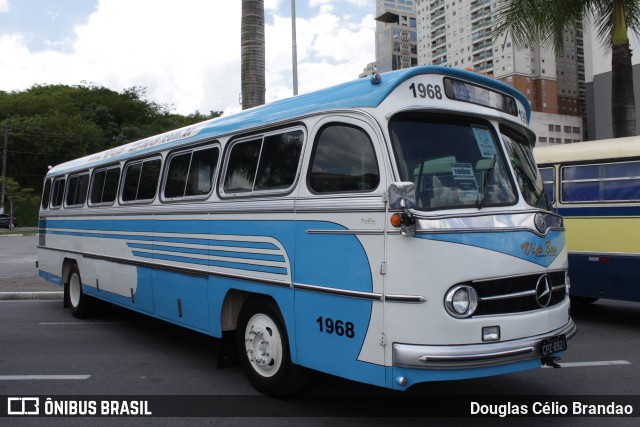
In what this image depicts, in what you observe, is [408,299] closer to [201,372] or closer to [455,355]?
[455,355]

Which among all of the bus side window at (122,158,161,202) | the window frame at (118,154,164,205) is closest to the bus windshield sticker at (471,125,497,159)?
the window frame at (118,154,164,205)

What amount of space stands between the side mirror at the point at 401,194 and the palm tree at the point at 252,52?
8334mm

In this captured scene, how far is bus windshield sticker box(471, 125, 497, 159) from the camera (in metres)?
4.90

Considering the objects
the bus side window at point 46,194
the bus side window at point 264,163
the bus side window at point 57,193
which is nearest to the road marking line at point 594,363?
the bus side window at point 264,163

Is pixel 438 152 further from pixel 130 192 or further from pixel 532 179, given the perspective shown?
pixel 130 192

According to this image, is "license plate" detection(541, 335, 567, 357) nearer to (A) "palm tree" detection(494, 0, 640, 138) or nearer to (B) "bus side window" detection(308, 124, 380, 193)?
(B) "bus side window" detection(308, 124, 380, 193)

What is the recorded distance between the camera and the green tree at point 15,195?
172 feet

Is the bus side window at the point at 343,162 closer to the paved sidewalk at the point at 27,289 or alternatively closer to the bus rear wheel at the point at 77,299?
the bus rear wheel at the point at 77,299

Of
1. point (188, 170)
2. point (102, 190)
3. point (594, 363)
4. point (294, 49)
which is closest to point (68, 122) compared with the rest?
point (294, 49)

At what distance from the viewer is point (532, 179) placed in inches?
210

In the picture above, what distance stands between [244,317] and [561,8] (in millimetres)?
11187

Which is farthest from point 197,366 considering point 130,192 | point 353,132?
point 353,132

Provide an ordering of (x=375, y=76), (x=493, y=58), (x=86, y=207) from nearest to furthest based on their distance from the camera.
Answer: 1. (x=375, y=76)
2. (x=86, y=207)
3. (x=493, y=58)

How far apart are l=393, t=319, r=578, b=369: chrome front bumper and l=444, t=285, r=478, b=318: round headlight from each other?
25cm
